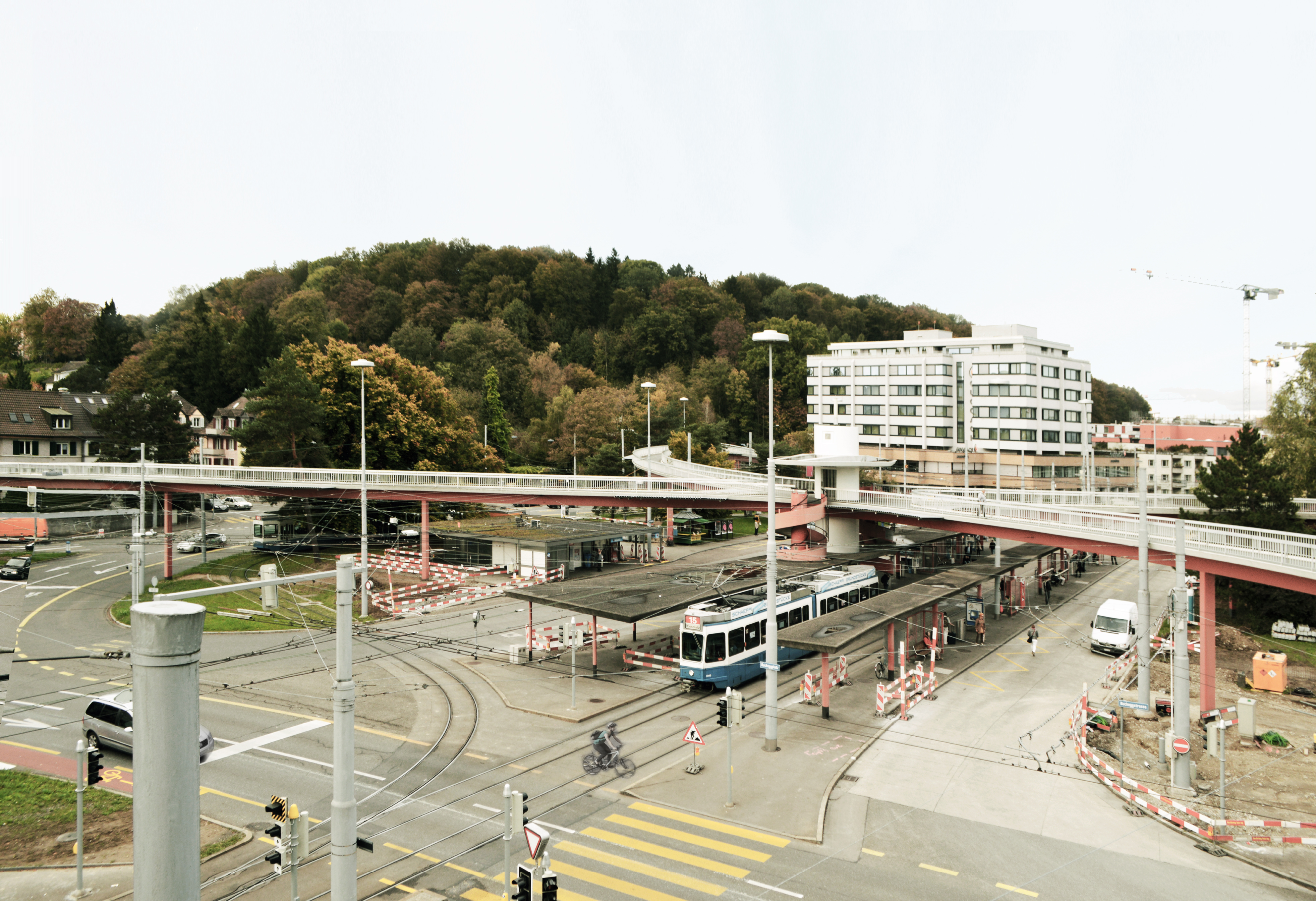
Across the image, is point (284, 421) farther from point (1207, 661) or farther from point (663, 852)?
point (1207, 661)

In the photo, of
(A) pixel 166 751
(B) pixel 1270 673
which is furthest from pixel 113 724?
(B) pixel 1270 673

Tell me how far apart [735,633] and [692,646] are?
1.60m

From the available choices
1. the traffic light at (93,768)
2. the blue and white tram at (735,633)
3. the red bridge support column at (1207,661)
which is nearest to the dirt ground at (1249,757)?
the red bridge support column at (1207,661)

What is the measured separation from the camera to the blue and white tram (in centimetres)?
2808

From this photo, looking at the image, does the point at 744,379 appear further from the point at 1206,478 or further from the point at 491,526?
the point at 1206,478

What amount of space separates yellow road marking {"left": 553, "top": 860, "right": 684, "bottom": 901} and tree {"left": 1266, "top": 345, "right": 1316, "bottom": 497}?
5072cm

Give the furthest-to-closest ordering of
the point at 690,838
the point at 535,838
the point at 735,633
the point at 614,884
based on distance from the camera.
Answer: the point at 735,633
the point at 690,838
the point at 614,884
the point at 535,838

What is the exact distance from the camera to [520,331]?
122 m

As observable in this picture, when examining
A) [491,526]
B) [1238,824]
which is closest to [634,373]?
[491,526]

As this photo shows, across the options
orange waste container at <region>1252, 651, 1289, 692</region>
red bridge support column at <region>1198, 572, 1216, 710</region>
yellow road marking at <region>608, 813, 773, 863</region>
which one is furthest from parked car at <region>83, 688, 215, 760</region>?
orange waste container at <region>1252, 651, 1289, 692</region>

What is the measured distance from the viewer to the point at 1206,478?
1694 inches

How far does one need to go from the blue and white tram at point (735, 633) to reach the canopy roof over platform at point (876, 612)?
3.80 feet

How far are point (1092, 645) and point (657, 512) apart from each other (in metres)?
43.8

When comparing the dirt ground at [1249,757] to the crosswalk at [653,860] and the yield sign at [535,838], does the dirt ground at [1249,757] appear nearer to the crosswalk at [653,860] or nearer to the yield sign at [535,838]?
the crosswalk at [653,860]
